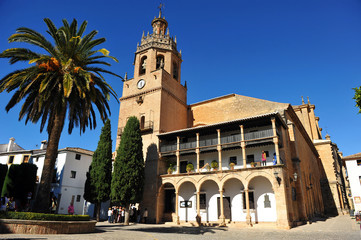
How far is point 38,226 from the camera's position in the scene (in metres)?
11.8

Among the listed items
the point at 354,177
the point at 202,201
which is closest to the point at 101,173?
the point at 202,201

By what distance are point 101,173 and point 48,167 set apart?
10.5m

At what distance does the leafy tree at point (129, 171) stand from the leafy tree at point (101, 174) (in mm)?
2129

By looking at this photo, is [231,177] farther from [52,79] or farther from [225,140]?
[52,79]

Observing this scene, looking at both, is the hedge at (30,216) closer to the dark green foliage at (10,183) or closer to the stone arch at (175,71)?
the dark green foliage at (10,183)

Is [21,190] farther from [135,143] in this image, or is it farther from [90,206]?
[135,143]

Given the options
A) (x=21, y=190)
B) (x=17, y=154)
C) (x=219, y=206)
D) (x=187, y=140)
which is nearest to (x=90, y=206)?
(x=21, y=190)

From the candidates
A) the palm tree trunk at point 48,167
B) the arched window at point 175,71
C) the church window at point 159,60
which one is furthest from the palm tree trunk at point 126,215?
the arched window at point 175,71

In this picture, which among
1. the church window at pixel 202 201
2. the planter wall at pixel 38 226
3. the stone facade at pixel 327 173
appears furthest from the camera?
the stone facade at pixel 327 173

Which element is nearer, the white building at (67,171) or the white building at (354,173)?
the white building at (67,171)

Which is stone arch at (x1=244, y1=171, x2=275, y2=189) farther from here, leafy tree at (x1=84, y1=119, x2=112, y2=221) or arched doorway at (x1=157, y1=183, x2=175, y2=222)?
leafy tree at (x1=84, y1=119, x2=112, y2=221)

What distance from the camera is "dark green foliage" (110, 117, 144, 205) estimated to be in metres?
22.0

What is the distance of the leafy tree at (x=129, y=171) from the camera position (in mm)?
21984

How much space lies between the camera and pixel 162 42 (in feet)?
105
